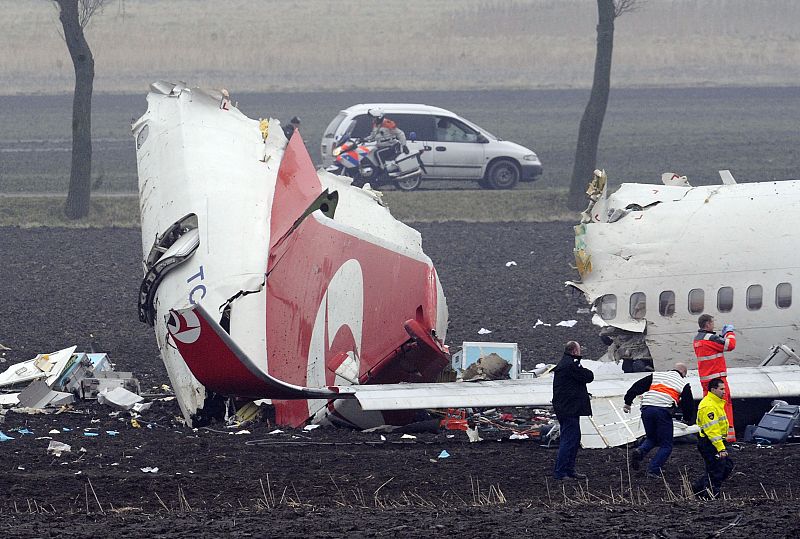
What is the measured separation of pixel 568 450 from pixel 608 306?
4796mm

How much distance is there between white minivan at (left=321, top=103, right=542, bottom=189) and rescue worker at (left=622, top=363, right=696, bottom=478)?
25186 mm

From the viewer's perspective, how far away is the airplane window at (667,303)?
751 inches

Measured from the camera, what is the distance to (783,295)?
18766 millimetres

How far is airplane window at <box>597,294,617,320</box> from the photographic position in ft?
63.7

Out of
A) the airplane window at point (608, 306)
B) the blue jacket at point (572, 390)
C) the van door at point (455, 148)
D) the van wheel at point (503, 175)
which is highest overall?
the van door at point (455, 148)

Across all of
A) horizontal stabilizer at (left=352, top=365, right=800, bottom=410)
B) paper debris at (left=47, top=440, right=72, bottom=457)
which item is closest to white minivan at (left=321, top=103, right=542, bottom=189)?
horizontal stabilizer at (left=352, top=365, right=800, bottom=410)

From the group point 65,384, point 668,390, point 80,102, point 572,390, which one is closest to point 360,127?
point 80,102

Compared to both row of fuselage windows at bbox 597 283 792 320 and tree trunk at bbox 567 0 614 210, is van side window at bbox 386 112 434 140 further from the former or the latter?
row of fuselage windows at bbox 597 283 792 320

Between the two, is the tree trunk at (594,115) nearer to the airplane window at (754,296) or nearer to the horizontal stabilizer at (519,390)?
the airplane window at (754,296)

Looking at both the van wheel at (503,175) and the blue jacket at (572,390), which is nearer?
the blue jacket at (572,390)

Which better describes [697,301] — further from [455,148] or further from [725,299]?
[455,148]

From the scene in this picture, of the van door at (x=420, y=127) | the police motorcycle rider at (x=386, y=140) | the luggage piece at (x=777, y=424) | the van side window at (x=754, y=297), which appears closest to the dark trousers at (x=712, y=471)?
the luggage piece at (x=777, y=424)

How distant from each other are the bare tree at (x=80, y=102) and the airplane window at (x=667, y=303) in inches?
837

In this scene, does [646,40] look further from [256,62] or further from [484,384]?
[484,384]
